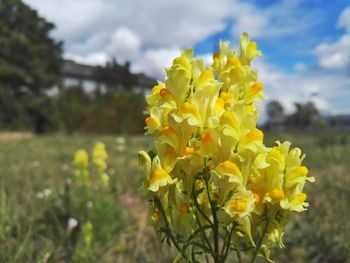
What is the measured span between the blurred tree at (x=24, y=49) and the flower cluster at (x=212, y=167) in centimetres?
2627

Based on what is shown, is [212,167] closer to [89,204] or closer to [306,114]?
[89,204]

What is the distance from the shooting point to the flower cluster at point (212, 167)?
883 mm

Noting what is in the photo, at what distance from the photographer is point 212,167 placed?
93cm

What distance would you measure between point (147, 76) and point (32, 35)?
27249 millimetres

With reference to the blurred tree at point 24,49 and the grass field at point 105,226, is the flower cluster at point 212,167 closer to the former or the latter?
the grass field at point 105,226

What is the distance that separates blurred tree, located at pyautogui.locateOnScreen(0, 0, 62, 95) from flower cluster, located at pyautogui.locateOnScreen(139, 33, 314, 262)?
2627 centimetres

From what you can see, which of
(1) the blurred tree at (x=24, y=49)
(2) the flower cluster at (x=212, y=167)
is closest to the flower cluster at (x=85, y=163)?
(2) the flower cluster at (x=212, y=167)

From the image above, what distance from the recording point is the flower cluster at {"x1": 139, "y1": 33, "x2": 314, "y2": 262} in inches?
34.8

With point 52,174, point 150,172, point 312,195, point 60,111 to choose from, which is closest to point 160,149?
point 150,172

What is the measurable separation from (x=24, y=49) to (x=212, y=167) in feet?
91.2

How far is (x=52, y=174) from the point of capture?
4.38 meters

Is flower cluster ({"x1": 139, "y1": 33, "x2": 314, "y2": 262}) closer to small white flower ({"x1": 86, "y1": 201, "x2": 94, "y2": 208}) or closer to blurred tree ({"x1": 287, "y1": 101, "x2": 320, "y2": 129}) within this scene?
small white flower ({"x1": 86, "y1": 201, "x2": 94, "y2": 208})

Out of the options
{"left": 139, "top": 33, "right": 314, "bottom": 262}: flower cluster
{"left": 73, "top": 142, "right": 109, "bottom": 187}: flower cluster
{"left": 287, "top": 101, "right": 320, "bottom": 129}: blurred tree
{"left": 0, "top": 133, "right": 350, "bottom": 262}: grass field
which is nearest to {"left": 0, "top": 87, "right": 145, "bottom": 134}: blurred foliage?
{"left": 287, "top": 101, "right": 320, "bottom": 129}: blurred tree

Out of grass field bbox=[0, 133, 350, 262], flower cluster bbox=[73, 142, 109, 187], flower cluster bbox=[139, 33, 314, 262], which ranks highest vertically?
flower cluster bbox=[139, 33, 314, 262]
